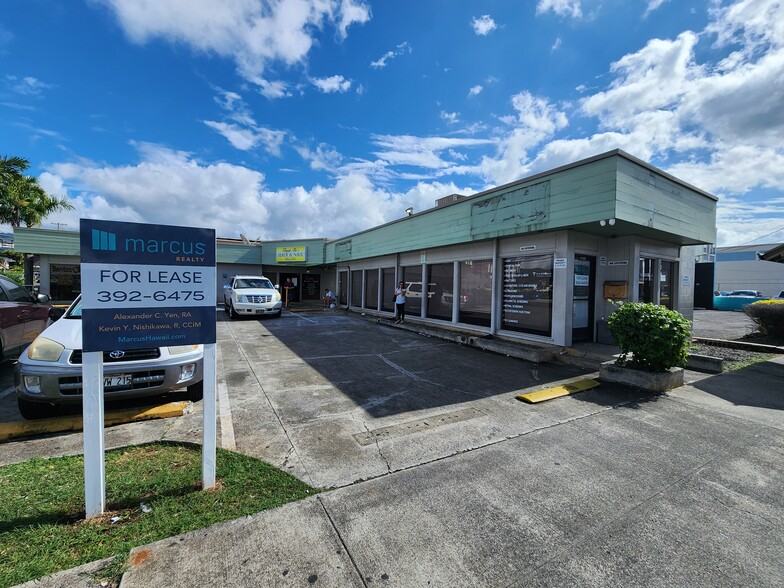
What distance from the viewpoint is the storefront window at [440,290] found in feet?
40.4

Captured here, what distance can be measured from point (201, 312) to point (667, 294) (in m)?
12.2

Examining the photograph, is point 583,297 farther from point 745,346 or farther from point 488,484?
point 488,484

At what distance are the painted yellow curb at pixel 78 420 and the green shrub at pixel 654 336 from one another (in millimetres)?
6956

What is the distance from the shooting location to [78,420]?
161 inches

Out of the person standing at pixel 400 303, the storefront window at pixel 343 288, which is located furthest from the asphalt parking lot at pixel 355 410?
the storefront window at pixel 343 288

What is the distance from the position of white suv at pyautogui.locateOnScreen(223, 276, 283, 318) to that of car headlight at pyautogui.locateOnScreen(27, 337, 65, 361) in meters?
10.9

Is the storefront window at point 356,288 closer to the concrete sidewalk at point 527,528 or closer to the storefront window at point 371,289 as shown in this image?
the storefront window at point 371,289

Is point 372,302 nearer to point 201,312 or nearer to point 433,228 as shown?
point 433,228

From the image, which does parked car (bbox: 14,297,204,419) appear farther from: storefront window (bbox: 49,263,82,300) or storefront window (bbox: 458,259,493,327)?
storefront window (bbox: 49,263,82,300)

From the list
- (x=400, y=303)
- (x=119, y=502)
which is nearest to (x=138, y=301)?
(x=119, y=502)

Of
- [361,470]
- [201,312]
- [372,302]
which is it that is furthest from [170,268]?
[372,302]

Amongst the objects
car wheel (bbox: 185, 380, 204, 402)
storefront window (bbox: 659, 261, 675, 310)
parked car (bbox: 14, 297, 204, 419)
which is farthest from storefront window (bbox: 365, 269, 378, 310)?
parked car (bbox: 14, 297, 204, 419)

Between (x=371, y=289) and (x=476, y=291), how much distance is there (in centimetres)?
780

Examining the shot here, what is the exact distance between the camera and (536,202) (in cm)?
817
